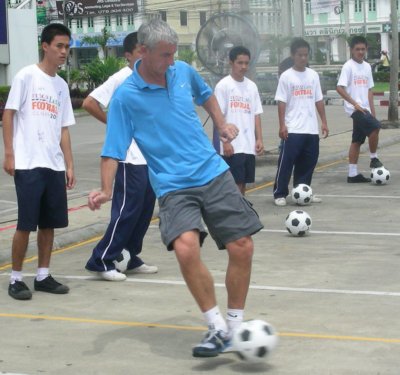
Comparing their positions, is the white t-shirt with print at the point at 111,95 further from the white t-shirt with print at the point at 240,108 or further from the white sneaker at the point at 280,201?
the white sneaker at the point at 280,201

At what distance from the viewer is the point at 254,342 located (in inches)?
231

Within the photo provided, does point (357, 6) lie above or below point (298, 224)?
above

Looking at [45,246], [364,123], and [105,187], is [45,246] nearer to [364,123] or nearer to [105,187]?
[105,187]

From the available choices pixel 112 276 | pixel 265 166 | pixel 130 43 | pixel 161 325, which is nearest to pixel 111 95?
pixel 130 43

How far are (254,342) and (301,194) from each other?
6789 millimetres

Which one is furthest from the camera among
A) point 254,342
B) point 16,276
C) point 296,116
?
point 296,116

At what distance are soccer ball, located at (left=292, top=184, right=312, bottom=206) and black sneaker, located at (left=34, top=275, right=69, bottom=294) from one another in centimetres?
494

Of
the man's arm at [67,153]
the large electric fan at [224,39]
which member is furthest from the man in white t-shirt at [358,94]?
the man's arm at [67,153]

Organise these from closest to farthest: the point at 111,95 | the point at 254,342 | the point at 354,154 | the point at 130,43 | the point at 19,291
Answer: the point at 254,342 → the point at 19,291 → the point at 111,95 → the point at 130,43 → the point at 354,154

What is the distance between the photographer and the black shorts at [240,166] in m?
11.4

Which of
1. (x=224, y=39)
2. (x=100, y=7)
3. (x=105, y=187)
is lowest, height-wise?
(x=105, y=187)

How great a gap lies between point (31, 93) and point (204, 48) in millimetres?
9493

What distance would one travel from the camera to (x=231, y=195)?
6.30m

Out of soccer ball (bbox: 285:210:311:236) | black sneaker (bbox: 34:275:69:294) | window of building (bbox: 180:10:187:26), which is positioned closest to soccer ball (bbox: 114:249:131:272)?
black sneaker (bbox: 34:275:69:294)
